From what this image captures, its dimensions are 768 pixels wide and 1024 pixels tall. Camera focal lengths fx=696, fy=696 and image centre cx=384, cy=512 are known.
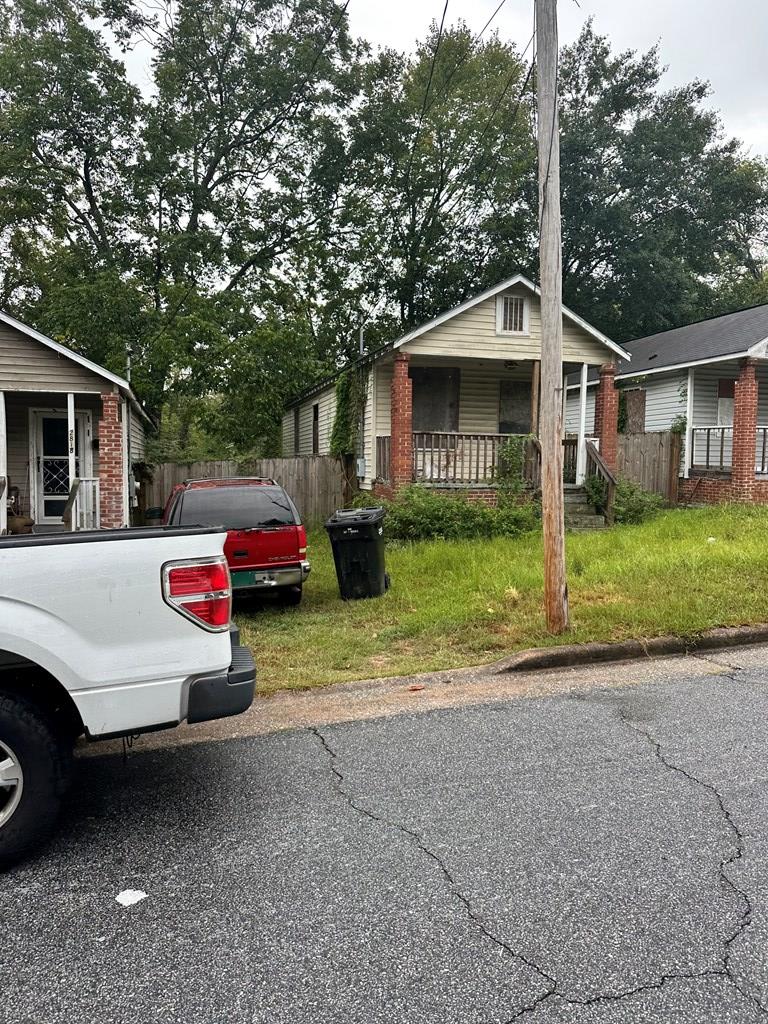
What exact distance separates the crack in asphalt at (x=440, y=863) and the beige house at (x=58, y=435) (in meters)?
6.98

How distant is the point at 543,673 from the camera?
593 centimetres

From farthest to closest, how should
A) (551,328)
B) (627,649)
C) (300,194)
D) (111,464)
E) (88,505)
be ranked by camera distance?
(300,194) < (88,505) < (111,464) < (551,328) < (627,649)

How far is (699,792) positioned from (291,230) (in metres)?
25.7

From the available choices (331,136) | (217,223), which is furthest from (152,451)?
(331,136)

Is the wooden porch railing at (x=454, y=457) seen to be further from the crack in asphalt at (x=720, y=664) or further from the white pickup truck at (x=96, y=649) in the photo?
the white pickup truck at (x=96, y=649)

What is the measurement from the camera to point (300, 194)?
84.8 feet

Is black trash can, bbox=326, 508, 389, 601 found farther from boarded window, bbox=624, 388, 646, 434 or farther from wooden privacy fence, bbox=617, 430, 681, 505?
boarded window, bbox=624, 388, 646, 434

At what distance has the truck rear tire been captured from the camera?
9.39ft

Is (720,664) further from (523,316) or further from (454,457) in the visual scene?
(523,316)

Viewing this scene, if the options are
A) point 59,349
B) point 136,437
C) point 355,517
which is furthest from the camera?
point 136,437

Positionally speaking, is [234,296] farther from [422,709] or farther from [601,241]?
[422,709]

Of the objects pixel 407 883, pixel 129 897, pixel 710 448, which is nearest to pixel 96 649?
pixel 129 897

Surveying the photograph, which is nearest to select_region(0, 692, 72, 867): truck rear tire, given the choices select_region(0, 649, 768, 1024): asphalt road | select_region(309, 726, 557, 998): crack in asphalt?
select_region(0, 649, 768, 1024): asphalt road

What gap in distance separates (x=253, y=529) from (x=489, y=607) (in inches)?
109
